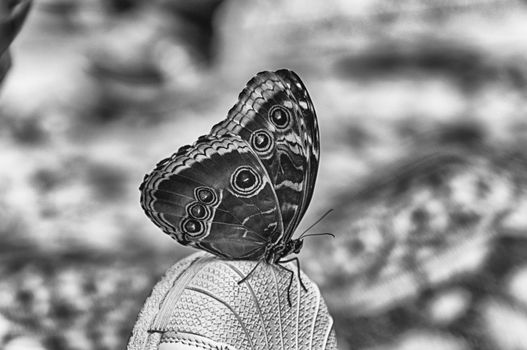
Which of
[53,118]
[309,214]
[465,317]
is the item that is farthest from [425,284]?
[53,118]

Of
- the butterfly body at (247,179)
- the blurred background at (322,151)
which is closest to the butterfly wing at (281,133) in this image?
the butterfly body at (247,179)

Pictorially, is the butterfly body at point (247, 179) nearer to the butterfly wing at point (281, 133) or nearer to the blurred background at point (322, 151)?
the butterfly wing at point (281, 133)

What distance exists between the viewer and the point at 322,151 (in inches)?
48.2

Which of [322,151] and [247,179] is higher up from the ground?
[322,151]

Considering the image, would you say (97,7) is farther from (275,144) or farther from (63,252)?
(275,144)

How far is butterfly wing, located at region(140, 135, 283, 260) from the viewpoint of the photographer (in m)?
0.51

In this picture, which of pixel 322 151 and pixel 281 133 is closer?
pixel 281 133

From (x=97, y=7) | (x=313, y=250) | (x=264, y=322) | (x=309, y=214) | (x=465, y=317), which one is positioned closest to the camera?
(x=264, y=322)

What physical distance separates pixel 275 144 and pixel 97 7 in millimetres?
1012

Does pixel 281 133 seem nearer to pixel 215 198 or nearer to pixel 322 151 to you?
pixel 215 198

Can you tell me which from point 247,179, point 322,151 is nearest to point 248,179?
point 247,179

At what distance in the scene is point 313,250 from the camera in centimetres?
98

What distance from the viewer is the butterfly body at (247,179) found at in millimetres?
507

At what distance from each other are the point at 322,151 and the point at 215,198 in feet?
2.38
